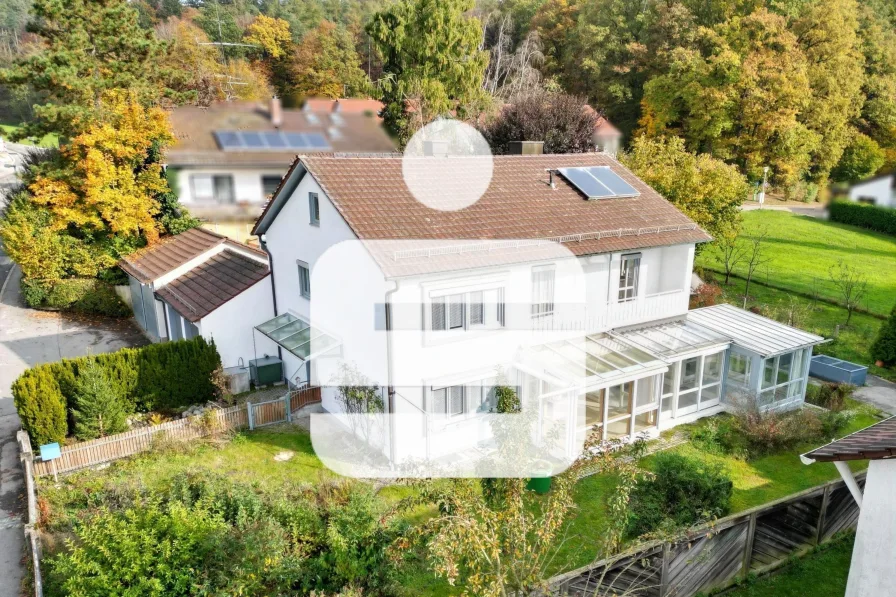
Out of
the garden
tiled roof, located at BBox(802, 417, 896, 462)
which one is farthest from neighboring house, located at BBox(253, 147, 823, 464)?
tiled roof, located at BBox(802, 417, 896, 462)

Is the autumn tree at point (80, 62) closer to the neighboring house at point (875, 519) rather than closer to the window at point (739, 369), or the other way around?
the window at point (739, 369)

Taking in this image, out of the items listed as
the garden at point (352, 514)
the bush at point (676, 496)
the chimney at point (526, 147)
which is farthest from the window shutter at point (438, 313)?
the chimney at point (526, 147)

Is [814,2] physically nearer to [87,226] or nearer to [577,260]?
[577,260]

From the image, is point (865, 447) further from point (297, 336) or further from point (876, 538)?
point (297, 336)

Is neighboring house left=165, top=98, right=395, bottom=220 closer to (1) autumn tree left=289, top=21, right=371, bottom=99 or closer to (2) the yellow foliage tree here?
(2) the yellow foliage tree

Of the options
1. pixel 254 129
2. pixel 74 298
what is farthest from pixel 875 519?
pixel 254 129

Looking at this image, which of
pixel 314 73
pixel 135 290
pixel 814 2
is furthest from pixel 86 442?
pixel 814 2
